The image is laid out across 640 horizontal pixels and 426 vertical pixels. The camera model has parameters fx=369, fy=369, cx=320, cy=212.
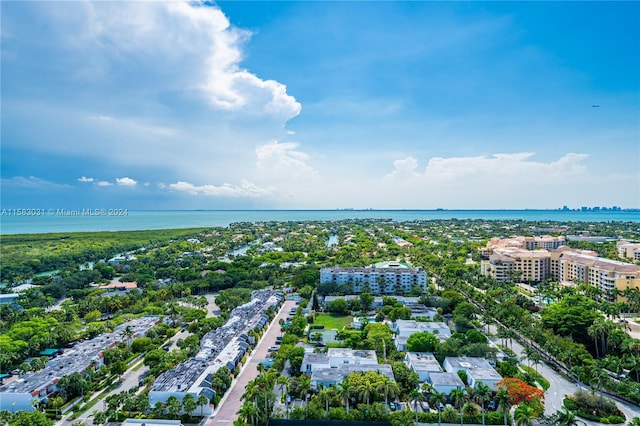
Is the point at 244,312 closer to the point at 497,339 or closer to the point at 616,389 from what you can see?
the point at 497,339

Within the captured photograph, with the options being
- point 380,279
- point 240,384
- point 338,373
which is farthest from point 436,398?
point 380,279

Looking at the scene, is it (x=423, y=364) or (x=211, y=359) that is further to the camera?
(x=211, y=359)

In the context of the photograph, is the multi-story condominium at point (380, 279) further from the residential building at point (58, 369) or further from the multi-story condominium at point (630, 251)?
the multi-story condominium at point (630, 251)

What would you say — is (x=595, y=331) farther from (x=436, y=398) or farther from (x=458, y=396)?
(x=436, y=398)

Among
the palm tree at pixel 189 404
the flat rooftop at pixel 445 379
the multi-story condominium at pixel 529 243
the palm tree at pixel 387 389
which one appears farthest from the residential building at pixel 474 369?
the multi-story condominium at pixel 529 243

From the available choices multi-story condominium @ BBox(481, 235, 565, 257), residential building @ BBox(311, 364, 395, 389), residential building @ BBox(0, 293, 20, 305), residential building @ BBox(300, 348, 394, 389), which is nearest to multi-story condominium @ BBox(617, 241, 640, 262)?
multi-story condominium @ BBox(481, 235, 565, 257)
